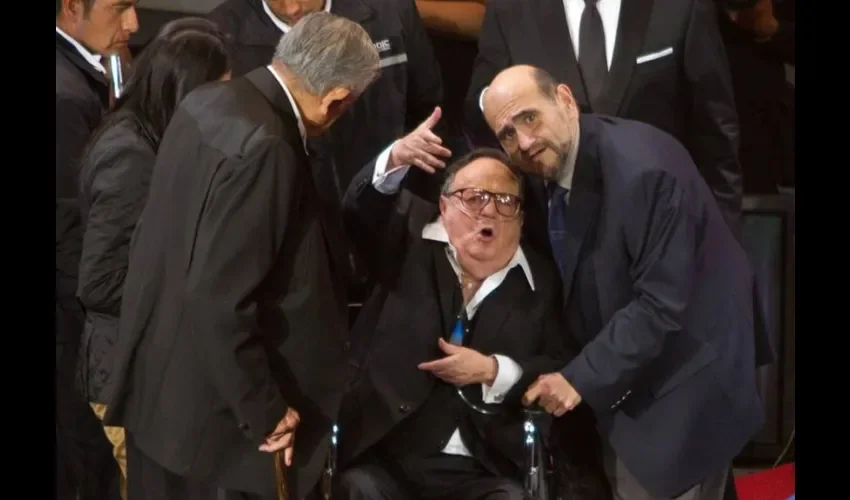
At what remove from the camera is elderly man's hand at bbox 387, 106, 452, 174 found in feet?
7.47

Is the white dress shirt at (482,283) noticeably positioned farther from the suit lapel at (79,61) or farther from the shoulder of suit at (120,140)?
the suit lapel at (79,61)

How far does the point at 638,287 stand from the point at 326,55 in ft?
2.69

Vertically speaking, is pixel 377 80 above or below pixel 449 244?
above

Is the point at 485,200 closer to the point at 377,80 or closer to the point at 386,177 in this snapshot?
the point at 386,177

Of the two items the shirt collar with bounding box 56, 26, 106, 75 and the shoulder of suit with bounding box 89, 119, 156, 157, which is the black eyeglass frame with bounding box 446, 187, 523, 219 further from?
the shirt collar with bounding box 56, 26, 106, 75

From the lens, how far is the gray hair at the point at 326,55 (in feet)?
6.72

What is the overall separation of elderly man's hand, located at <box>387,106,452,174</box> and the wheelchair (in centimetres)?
57

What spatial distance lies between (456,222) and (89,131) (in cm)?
83

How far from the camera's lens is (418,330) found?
2.37 meters

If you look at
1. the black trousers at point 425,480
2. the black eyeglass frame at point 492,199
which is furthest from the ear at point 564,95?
the black trousers at point 425,480

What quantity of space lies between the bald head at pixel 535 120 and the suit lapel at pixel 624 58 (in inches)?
4.3

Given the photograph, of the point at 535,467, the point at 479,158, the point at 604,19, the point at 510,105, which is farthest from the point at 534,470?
the point at 604,19

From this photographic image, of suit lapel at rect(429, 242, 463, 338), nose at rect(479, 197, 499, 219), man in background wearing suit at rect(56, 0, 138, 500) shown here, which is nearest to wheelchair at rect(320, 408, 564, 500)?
suit lapel at rect(429, 242, 463, 338)

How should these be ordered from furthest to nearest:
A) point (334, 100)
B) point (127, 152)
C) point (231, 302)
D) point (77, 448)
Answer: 1. point (77, 448)
2. point (127, 152)
3. point (334, 100)
4. point (231, 302)
